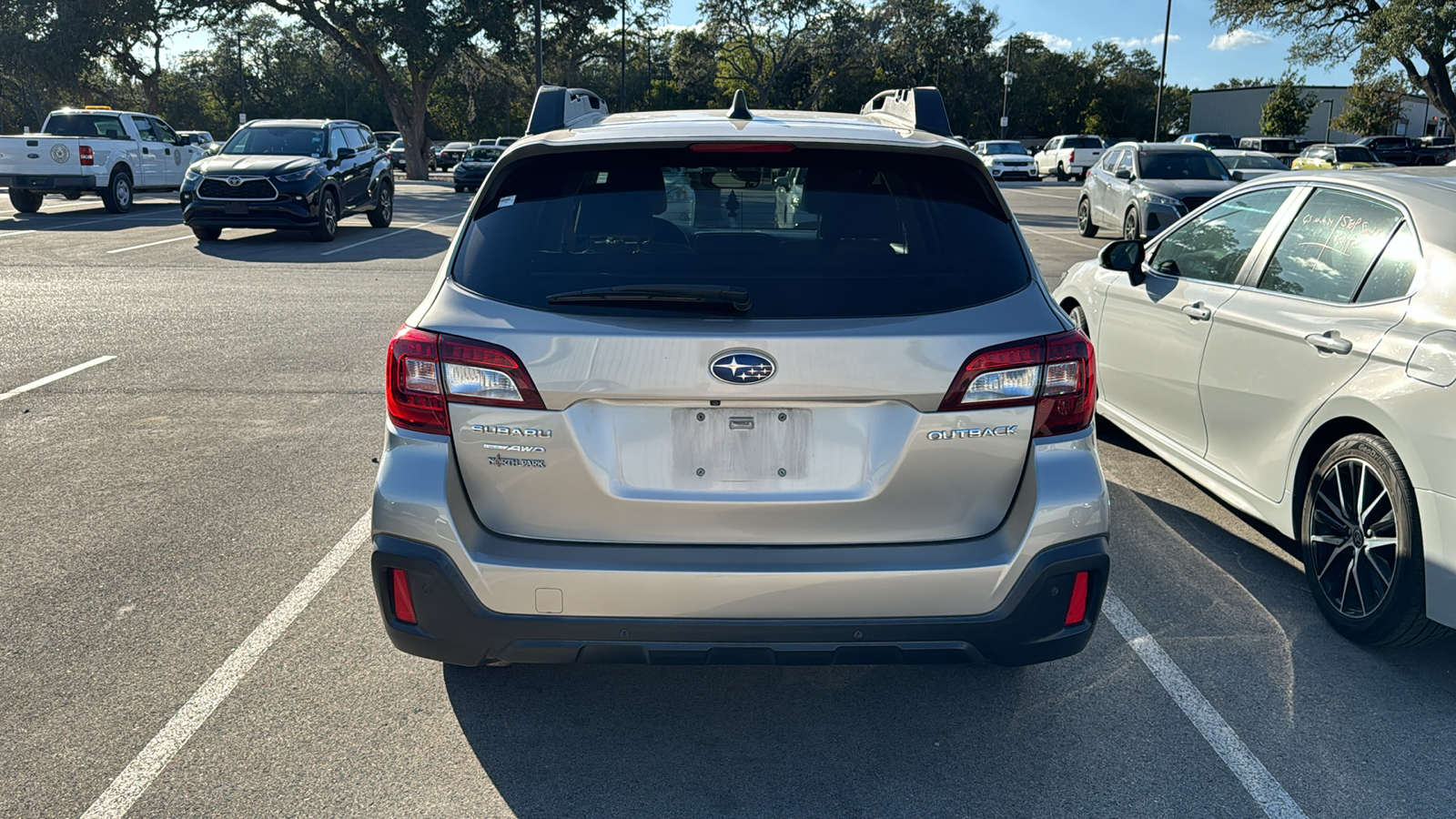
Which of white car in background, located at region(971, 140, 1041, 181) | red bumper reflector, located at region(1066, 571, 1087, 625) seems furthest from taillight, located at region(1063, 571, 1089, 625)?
white car in background, located at region(971, 140, 1041, 181)

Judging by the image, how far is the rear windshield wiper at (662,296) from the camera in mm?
2816

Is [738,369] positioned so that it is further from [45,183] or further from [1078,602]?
[45,183]

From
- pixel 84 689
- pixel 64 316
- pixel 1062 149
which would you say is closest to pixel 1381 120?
pixel 1062 149

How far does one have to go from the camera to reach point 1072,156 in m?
47.9

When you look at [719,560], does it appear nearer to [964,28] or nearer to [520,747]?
[520,747]

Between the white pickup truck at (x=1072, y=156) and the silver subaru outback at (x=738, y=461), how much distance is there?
47.0 m

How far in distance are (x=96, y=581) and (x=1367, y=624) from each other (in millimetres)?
4645

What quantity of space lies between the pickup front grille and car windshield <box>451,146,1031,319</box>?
15314 mm

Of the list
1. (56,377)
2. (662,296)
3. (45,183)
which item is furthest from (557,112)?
(45,183)

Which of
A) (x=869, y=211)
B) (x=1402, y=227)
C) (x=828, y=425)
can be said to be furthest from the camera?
(x=1402, y=227)

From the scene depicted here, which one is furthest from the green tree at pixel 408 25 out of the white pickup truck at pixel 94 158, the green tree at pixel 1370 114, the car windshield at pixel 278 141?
the green tree at pixel 1370 114

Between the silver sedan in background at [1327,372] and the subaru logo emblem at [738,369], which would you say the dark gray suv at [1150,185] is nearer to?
the silver sedan in background at [1327,372]

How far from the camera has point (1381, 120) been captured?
59656mm

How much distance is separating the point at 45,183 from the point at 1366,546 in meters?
24.1
